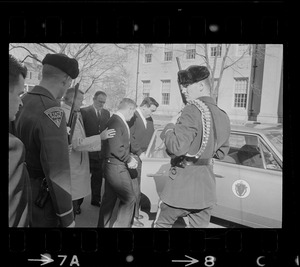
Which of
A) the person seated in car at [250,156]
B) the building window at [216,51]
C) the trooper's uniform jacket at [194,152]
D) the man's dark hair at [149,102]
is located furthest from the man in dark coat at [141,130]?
the person seated in car at [250,156]

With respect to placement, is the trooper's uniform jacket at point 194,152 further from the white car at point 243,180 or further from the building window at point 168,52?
the building window at point 168,52

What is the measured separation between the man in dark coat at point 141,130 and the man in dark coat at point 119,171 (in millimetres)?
34

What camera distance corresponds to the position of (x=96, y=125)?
2.10 metres

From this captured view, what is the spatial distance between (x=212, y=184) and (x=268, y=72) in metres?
0.90

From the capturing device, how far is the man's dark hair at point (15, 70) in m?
2.06

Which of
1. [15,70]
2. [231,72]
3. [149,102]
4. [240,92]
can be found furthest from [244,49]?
[15,70]

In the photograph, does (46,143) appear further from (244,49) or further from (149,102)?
(244,49)

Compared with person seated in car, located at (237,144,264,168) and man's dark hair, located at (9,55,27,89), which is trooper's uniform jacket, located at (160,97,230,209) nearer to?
person seated in car, located at (237,144,264,168)

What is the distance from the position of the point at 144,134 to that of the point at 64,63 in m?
0.77
